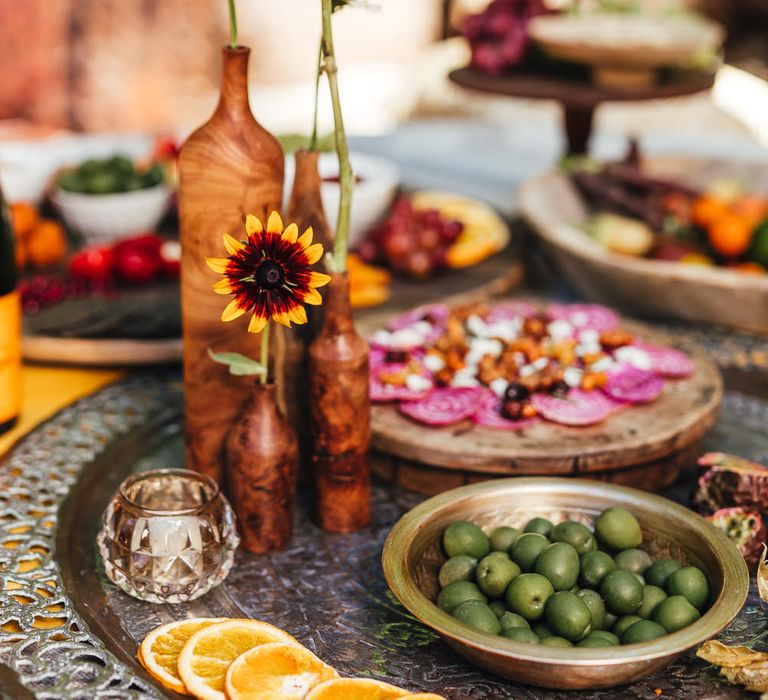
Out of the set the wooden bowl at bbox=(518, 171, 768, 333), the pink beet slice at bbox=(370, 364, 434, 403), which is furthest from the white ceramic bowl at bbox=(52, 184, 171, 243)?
the pink beet slice at bbox=(370, 364, 434, 403)

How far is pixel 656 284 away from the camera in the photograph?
2111 mm

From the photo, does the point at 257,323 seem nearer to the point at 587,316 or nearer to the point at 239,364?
the point at 239,364

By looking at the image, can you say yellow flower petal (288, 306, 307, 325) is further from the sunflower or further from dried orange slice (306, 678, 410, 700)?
dried orange slice (306, 678, 410, 700)

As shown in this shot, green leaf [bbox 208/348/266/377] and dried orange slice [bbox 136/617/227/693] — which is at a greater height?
green leaf [bbox 208/348/266/377]

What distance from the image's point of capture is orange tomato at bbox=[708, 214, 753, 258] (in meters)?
2.35

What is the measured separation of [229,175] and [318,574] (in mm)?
528

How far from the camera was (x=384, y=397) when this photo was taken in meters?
1.62

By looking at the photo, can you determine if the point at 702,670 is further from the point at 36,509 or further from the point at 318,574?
the point at 36,509

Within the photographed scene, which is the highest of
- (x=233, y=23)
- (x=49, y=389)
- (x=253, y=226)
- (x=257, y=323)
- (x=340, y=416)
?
(x=233, y=23)

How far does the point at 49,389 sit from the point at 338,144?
3.05ft

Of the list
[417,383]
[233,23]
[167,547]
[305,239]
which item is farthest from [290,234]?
[417,383]

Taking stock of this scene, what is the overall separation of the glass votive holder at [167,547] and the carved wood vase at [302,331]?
23 centimetres

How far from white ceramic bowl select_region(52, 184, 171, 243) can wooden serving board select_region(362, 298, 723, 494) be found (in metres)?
1.05

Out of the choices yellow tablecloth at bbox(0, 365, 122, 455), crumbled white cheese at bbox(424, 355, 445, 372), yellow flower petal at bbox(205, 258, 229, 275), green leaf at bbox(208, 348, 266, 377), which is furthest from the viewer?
yellow tablecloth at bbox(0, 365, 122, 455)
